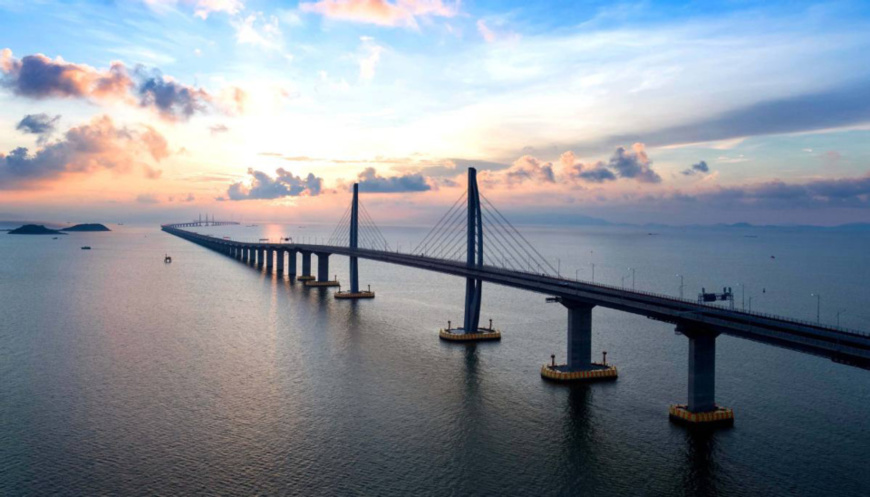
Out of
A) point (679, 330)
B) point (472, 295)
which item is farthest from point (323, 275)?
point (679, 330)

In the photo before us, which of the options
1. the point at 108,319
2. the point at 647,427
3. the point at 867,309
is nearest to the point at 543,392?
the point at 647,427

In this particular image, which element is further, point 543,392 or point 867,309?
point 867,309

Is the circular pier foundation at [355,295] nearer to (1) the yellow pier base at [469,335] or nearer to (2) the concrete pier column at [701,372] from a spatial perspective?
(1) the yellow pier base at [469,335]

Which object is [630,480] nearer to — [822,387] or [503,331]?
[822,387]

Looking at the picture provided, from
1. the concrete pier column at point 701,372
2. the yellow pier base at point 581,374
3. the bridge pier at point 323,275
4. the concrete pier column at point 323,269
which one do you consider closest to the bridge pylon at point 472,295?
the yellow pier base at point 581,374

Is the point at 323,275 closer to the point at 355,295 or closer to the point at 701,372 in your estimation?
the point at 355,295
